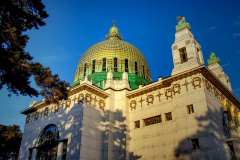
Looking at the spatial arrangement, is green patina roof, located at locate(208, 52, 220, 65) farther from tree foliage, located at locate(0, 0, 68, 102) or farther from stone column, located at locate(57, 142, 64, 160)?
tree foliage, located at locate(0, 0, 68, 102)

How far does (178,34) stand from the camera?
2711cm

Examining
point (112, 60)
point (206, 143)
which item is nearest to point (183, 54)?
point (206, 143)

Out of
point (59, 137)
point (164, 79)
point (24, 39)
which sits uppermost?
point (164, 79)

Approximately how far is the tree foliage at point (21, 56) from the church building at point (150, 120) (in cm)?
1021

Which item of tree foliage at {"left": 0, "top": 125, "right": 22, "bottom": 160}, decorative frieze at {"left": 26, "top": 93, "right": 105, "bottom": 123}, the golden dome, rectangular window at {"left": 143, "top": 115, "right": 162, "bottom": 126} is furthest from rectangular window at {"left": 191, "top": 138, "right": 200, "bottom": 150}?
tree foliage at {"left": 0, "top": 125, "right": 22, "bottom": 160}

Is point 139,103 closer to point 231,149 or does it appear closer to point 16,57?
point 231,149

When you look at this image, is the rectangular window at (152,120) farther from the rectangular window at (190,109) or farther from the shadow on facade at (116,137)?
the rectangular window at (190,109)

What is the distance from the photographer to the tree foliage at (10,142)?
32.0 metres

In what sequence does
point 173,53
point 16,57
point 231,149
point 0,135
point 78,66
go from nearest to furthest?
point 16,57 < point 231,149 < point 173,53 < point 0,135 < point 78,66

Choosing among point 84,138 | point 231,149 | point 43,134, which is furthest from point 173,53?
point 43,134

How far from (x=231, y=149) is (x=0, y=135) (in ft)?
78.5

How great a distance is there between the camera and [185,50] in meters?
25.8

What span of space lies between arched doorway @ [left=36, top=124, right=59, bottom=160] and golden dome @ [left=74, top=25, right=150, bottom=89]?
9.97 metres

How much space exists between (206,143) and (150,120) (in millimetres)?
6207
